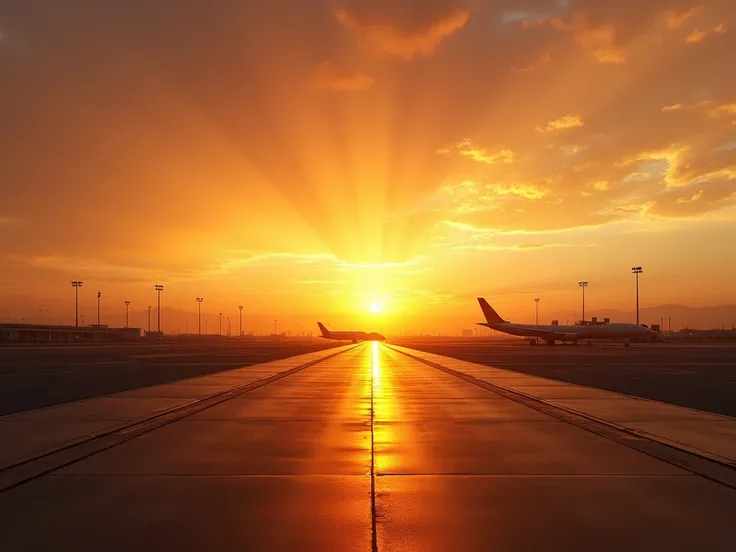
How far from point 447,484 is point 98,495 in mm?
4677

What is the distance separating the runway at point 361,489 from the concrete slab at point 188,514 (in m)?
0.03

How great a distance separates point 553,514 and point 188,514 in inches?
169

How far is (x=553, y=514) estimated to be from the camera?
291 inches

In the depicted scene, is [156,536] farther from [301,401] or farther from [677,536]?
[301,401]

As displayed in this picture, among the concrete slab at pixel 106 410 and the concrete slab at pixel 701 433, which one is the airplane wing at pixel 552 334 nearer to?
the concrete slab at pixel 701 433

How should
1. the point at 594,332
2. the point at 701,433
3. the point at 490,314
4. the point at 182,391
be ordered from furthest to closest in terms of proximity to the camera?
the point at 490,314
the point at 594,332
the point at 182,391
the point at 701,433

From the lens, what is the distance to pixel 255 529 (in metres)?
6.85

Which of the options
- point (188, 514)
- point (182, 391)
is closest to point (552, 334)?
point (182, 391)

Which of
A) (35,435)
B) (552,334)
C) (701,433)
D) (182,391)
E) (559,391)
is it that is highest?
(35,435)

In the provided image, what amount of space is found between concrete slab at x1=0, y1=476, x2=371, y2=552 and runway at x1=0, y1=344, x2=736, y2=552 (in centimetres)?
3

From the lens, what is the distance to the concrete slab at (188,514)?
254 inches

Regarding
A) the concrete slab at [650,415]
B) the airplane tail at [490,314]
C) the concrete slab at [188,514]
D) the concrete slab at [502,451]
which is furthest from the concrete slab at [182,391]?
the airplane tail at [490,314]

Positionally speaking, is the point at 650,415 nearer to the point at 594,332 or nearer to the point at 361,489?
the point at 361,489

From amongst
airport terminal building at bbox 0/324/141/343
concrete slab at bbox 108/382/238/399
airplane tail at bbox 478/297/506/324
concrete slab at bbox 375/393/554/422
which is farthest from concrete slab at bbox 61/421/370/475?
airport terminal building at bbox 0/324/141/343
